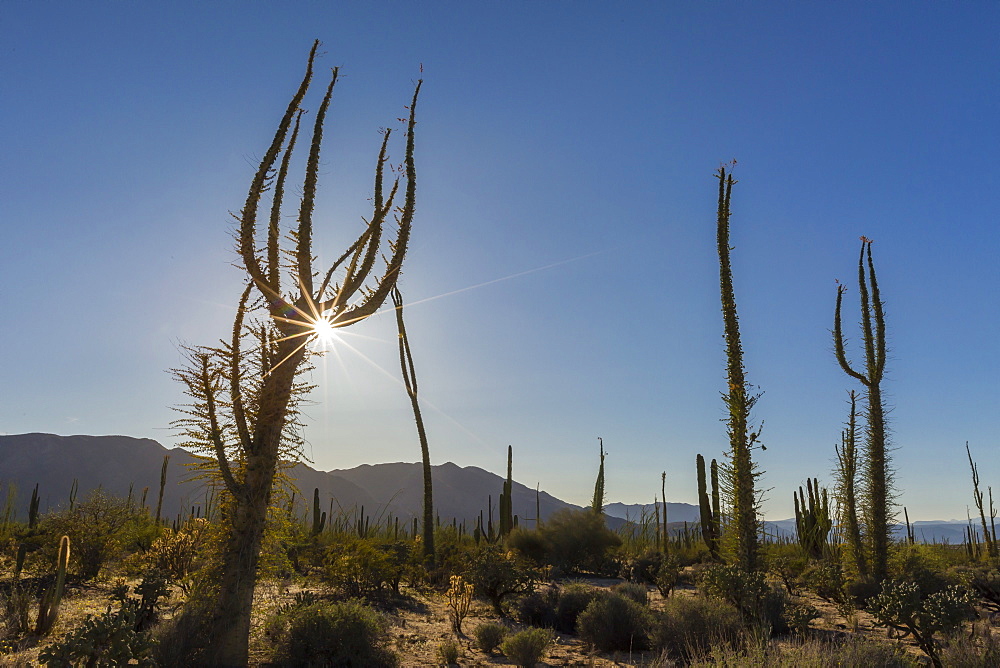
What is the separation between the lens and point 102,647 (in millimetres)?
5730

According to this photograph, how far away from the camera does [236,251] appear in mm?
7660

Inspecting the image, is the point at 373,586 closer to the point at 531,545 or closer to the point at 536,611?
the point at 536,611

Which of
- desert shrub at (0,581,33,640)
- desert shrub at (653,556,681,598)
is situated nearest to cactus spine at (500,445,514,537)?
desert shrub at (653,556,681,598)

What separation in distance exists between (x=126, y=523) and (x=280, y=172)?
36.5 feet

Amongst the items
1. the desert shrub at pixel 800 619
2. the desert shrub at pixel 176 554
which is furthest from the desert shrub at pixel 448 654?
the desert shrub at pixel 176 554

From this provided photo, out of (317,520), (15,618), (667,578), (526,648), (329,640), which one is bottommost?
(526,648)

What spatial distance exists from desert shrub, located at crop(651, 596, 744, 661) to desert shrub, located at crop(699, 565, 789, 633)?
58 cm

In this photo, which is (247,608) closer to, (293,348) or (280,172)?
(293,348)

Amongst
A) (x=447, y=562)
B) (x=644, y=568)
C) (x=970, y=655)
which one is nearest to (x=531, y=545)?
(x=644, y=568)

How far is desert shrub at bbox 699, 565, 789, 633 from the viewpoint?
9914 mm

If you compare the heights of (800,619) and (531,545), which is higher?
(531,545)

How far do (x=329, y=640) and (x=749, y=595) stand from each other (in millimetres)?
6731

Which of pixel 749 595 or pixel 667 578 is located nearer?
pixel 749 595

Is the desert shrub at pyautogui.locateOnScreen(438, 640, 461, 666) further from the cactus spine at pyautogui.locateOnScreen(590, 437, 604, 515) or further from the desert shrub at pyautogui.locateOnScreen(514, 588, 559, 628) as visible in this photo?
the cactus spine at pyautogui.locateOnScreen(590, 437, 604, 515)
